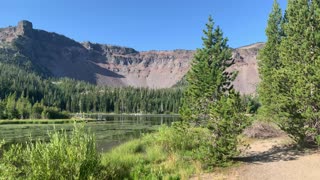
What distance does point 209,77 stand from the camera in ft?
81.4

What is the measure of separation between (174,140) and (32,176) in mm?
19367

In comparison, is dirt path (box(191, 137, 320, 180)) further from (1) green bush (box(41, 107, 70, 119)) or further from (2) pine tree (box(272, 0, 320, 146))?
(1) green bush (box(41, 107, 70, 119))

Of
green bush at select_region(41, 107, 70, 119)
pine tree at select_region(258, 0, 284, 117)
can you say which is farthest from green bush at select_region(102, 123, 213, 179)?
green bush at select_region(41, 107, 70, 119)

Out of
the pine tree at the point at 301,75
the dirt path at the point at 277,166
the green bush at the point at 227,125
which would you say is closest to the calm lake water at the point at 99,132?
the green bush at the point at 227,125

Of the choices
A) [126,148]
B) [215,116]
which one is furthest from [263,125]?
[215,116]

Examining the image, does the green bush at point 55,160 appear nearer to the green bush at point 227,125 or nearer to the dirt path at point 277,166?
the dirt path at point 277,166

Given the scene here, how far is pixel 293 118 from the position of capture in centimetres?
2688

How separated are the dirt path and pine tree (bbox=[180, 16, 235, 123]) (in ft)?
15.8

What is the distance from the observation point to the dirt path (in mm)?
19438

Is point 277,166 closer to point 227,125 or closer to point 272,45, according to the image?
point 227,125

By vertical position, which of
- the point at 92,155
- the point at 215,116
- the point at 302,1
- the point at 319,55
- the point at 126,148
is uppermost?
the point at 302,1

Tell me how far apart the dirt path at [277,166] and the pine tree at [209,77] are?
4.80 meters

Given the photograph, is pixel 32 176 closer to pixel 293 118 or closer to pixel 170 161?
pixel 170 161

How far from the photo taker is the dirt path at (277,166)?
19438 mm
